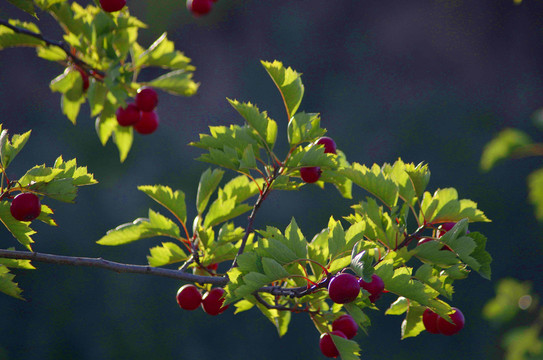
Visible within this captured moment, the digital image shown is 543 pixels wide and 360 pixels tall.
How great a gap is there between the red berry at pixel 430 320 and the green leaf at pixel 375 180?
0.74 ft

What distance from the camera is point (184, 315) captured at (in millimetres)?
4539

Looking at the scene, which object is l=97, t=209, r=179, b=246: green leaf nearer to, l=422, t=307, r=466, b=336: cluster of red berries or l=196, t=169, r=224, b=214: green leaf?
l=196, t=169, r=224, b=214: green leaf

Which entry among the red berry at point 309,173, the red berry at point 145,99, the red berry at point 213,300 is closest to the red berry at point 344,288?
the red berry at point 309,173

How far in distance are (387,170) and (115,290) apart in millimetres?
3938

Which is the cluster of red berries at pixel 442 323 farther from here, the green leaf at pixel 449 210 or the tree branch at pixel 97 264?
the tree branch at pixel 97 264

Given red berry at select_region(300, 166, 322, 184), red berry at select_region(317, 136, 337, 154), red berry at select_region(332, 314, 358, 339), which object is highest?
red berry at select_region(317, 136, 337, 154)

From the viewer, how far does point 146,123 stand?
1.28m

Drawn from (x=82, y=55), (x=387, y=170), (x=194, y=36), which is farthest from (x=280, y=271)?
(x=194, y=36)

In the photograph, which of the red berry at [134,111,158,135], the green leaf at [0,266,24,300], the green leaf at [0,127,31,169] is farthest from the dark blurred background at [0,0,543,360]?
the green leaf at [0,127,31,169]

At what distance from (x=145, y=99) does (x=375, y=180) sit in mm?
557

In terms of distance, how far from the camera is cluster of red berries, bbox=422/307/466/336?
0.98 meters

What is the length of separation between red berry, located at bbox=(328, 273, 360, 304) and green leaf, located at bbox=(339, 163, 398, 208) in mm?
212

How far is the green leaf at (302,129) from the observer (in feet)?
3.10

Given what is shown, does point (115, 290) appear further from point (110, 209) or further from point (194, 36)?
point (194, 36)
